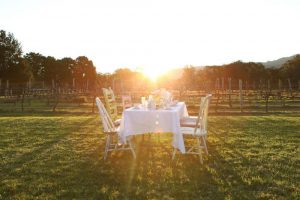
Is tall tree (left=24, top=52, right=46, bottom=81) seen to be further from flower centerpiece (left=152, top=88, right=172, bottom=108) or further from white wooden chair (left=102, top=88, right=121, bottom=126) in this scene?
flower centerpiece (left=152, top=88, right=172, bottom=108)

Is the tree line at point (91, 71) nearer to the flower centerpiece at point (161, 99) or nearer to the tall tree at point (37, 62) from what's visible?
the tall tree at point (37, 62)

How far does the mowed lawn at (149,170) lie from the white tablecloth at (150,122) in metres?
0.46

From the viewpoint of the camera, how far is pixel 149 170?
486 cm

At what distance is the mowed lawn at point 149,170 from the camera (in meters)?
3.90

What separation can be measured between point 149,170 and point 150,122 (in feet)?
2.82

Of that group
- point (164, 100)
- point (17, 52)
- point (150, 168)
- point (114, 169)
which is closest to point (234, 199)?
point (150, 168)

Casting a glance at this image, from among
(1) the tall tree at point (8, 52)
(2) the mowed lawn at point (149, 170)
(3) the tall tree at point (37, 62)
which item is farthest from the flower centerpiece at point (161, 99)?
(3) the tall tree at point (37, 62)

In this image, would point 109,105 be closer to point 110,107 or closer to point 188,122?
point 110,107

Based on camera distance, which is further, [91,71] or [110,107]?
[91,71]

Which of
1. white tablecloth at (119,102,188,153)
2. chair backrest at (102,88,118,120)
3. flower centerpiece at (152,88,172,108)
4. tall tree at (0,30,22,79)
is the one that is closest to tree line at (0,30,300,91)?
tall tree at (0,30,22,79)

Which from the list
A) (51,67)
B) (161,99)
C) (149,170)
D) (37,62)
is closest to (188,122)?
(161,99)

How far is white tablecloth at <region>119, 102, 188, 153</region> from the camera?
5262 mm

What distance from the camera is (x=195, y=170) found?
482 cm

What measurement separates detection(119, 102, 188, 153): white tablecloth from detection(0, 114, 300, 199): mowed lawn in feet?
1.52
